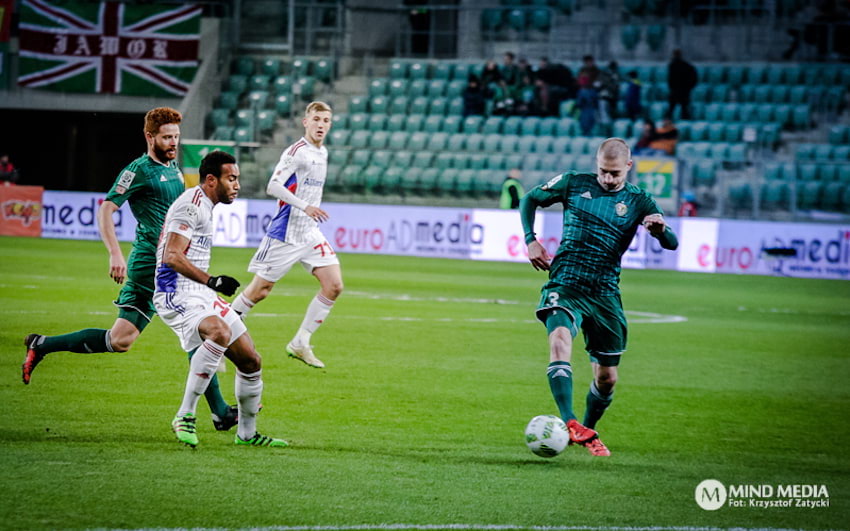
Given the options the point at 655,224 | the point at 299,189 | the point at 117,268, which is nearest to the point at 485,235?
the point at 299,189

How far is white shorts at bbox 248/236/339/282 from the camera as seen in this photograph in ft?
36.1

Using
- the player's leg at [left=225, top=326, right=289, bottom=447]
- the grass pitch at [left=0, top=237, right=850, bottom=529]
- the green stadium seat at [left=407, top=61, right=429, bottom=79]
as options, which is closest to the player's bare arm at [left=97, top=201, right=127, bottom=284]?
the grass pitch at [left=0, top=237, right=850, bottom=529]

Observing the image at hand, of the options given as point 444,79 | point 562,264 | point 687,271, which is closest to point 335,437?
point 562,264

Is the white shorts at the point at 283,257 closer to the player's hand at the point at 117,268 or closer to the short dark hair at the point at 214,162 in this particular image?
the player's hand at the point at 117,268

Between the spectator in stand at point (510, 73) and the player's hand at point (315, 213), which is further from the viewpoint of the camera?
the spectator in stand at point (510, 73)

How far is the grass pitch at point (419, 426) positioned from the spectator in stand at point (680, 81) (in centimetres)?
1338

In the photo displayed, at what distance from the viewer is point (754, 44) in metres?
31.4

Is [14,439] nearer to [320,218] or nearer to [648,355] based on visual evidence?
[320,218]

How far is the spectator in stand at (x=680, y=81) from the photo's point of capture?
28469 millimetres

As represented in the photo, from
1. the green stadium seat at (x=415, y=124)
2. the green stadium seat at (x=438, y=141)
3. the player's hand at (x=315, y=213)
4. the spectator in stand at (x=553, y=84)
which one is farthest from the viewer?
the green stadium seat at (x=415, y=124)

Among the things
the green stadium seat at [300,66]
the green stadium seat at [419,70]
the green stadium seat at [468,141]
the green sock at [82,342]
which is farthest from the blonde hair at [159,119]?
the green stadium seat at [300,66]

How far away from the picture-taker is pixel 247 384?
22.8ft

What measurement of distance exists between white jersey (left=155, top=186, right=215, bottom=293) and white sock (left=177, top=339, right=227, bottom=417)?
37cm

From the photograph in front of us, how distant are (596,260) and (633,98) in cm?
2232
